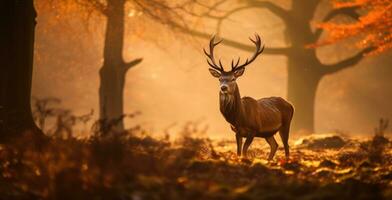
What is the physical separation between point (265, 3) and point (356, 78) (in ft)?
67.4

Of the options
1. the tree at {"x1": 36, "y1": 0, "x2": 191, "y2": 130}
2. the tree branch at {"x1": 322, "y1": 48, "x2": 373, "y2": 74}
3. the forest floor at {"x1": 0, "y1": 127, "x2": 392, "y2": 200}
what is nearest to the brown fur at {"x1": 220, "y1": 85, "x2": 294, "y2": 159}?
the forest floor at {"x1": 0, "y1": 127, "x2": 392, "y2": 200}

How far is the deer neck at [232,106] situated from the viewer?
9656mm

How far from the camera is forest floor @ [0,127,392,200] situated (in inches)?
210

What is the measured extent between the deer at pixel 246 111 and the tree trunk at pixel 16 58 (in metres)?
2.96

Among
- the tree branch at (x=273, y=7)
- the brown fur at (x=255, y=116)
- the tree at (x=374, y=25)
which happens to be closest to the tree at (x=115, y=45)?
the tree at (x=374, y=25)

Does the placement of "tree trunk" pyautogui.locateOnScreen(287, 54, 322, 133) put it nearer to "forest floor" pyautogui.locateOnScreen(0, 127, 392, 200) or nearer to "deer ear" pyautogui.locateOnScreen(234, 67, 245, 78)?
"deer ear" pyautogui.locateOnScreen(234, 67, 245, 78)

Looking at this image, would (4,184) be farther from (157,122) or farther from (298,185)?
(157,122)

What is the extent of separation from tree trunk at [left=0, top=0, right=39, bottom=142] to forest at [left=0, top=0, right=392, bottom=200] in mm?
16

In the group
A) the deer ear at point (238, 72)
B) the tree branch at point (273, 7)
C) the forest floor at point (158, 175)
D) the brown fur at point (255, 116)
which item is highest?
the tree branch at point (273, 7)

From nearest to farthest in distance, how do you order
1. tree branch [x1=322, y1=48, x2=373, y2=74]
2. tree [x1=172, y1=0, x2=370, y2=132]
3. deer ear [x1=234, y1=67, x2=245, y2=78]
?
deer ear [x1=234, y1=67, x2=245, y2=78]
tree branch [x1=322, y1=48, x2=373, y2=74]
tree [x1=172, y1=0, x2=370, y2=132]

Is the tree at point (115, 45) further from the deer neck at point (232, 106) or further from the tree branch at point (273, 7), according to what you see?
the deer neck at point (232, 106)

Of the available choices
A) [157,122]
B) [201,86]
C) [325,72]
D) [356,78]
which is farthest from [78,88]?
[325,72]

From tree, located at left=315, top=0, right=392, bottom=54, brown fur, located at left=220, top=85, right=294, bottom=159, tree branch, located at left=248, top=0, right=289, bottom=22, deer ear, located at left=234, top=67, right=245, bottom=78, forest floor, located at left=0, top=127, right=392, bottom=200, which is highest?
tree branch, located at left=248, top=0, right=289, bottom=22

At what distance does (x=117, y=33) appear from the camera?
19.7 metres
